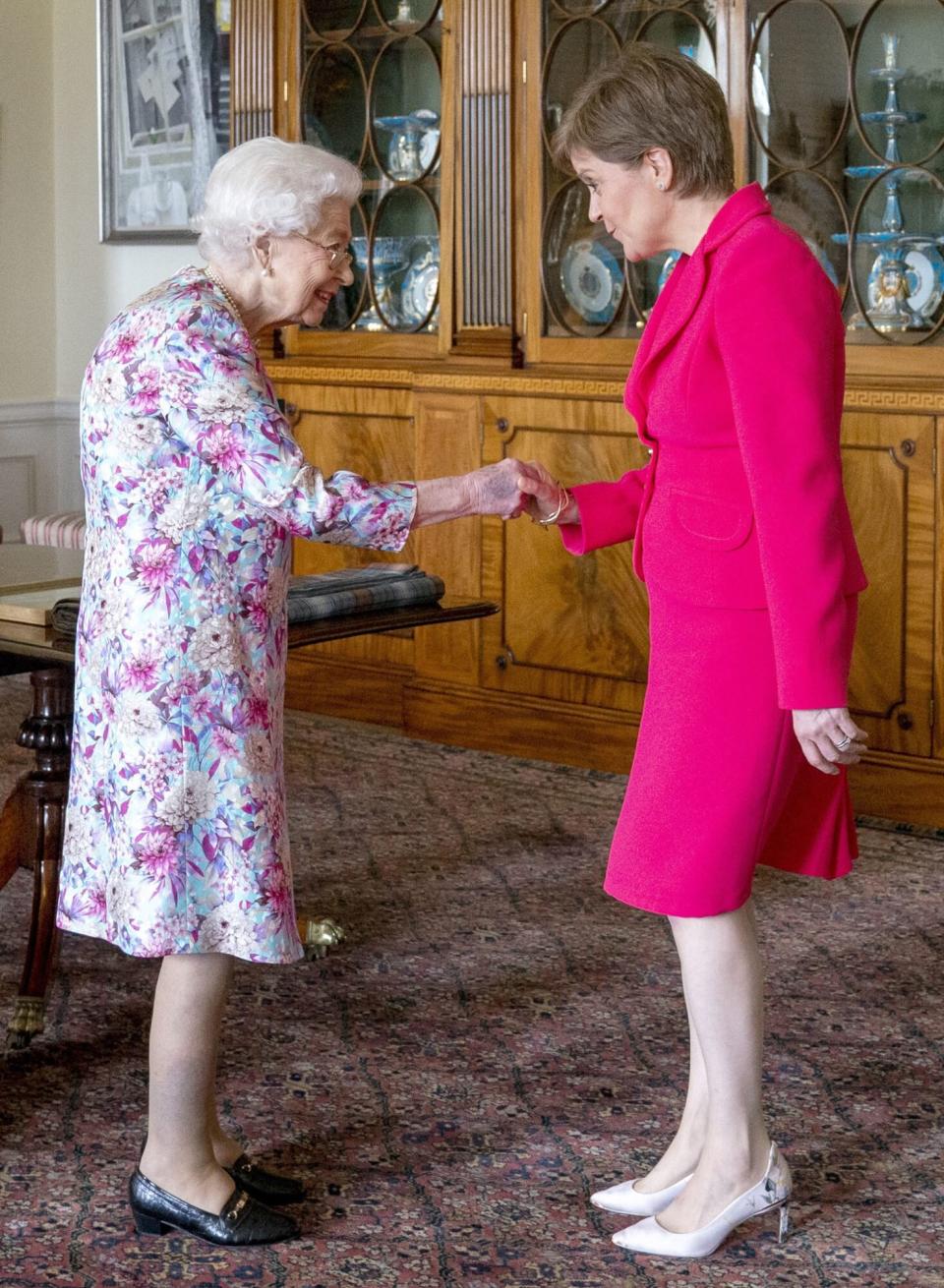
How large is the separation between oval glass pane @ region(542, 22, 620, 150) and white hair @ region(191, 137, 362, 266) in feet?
8.76

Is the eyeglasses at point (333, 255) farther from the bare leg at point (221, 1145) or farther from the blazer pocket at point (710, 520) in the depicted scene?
the bare leg at point (221, 1145)

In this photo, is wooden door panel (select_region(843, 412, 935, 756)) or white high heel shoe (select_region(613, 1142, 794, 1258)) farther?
wooden door panel (select_region(843, 412, 935, 756))

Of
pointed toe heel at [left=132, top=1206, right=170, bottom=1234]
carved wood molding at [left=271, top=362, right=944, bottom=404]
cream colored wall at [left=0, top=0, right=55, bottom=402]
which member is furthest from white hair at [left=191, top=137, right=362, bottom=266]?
→ cream colored wall at [left=0, top=0, right=55, bottom=402]

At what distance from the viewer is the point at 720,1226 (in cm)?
217

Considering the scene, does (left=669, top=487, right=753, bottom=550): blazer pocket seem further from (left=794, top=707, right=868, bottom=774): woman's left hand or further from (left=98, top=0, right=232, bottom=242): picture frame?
(left=98, top=0, right=232, bottom=242): picture frame

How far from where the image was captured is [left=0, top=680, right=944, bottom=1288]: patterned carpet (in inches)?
87.0

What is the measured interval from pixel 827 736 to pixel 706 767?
17 cm

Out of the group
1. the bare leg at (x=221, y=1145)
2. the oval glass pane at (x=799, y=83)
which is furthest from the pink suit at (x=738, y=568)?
the oval glass pane at (x=799, y=83)

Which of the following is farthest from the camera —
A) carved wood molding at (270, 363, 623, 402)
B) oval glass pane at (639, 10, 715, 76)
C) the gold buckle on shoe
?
carved wood molding at (270, 363, 623, 402)

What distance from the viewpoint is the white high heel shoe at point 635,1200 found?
2299mm

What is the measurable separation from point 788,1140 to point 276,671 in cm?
108

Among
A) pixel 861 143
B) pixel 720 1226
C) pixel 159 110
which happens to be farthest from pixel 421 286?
pixel 720 1226

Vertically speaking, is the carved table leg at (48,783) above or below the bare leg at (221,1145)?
above

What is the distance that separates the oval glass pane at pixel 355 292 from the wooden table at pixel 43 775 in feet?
7.93
